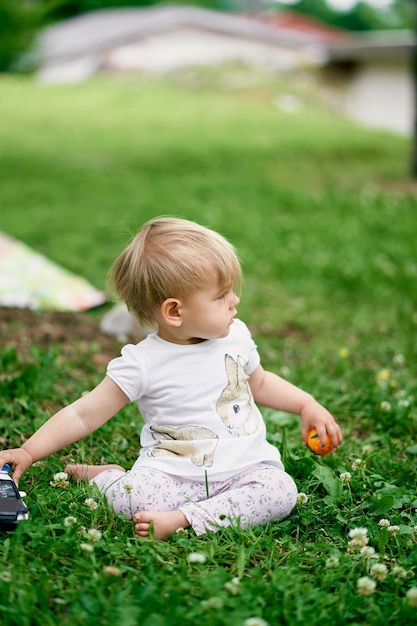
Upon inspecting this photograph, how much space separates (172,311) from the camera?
250 centimetres

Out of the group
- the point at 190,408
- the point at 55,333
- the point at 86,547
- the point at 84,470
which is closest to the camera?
the point at 86,547

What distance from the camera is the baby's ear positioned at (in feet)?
8.13

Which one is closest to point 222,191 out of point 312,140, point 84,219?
point 84,219

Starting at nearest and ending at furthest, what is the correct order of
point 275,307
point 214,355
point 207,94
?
point 214,355, point 275,307, point 207,94

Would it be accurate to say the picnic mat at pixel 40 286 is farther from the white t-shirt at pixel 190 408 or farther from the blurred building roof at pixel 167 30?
the blurred building roof at pixel 167 30

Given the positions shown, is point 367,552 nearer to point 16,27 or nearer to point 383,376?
point 383,376

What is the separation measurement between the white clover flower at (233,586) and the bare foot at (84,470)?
2.34 ft

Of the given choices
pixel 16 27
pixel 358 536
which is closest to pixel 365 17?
pixel 16 27

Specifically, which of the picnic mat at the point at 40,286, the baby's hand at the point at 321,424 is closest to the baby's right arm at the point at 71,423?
the baby's hand at the point at 321,424

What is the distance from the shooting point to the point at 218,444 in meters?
2.51

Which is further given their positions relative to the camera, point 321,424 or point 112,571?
point 321,424

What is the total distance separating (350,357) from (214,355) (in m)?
2.02

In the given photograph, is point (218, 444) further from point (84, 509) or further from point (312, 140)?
point (312, 140)

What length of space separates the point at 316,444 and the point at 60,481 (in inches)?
33.0
